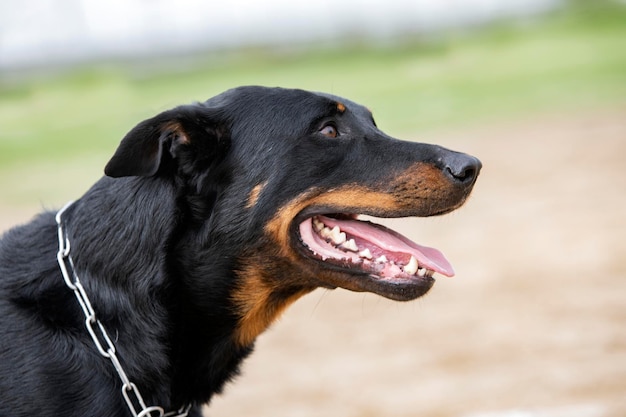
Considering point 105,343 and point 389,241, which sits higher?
point 389,241

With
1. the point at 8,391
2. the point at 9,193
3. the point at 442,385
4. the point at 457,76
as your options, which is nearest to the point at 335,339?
the point at 442,385

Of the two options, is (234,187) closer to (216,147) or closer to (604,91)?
(216,147)

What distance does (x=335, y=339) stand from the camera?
7324 mm

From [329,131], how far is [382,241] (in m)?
0.53

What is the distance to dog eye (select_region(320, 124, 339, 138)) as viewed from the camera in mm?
3783

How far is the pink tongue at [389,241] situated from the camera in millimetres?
3688

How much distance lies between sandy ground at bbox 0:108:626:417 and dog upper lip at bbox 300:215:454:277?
3.81 feet

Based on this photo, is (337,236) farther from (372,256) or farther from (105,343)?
(105,343)

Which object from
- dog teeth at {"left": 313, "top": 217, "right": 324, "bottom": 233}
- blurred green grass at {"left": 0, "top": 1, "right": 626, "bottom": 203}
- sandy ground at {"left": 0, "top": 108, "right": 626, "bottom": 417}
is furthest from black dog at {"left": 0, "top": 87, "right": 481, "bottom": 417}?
blurred green grass at {"left": 0, "top": 1, "right": 626, "bottom": 203}

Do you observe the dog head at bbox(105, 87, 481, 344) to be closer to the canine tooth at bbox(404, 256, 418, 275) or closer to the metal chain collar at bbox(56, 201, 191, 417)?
the canine tooth at bbox(404, 256, 418, 275)

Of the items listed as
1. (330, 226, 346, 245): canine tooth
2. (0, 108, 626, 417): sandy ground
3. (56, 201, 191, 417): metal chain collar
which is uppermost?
(330, 226, 346, 245): canine tooth

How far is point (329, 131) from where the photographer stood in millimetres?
3803

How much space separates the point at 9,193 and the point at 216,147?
38.9 feet

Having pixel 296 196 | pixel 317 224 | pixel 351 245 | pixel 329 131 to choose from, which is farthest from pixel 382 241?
pixel 329 131
